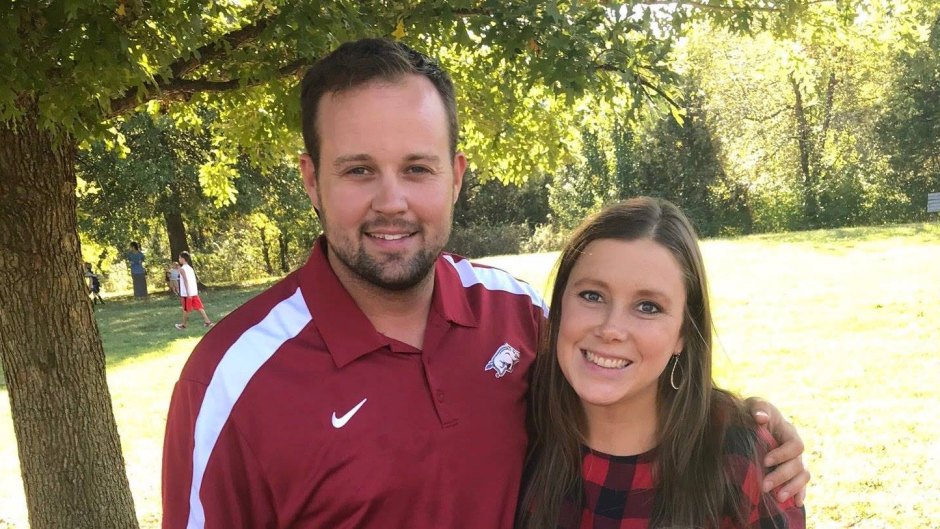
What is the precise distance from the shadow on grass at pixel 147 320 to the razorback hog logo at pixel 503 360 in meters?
9.59

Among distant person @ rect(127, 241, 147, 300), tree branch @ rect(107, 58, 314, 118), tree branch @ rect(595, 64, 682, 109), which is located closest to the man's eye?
tree branch @ rect(595, 64, 682, 109)

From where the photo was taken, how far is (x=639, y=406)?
2248mm

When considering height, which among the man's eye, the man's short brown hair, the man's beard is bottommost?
the man's eye

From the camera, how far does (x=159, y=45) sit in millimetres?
2928

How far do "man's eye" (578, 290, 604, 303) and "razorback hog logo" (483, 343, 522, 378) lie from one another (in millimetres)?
290

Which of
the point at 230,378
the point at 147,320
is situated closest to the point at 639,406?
the point at 230,378

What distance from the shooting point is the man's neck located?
2.11 m

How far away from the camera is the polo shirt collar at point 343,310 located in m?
1.98

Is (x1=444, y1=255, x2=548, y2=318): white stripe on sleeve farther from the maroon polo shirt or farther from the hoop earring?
the hoop earring

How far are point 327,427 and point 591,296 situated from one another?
32.6 inches

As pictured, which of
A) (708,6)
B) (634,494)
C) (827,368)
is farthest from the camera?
(827,368)

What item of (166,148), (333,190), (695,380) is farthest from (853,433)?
(166,148)

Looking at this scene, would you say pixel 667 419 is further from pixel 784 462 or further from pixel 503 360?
pixel 503 360

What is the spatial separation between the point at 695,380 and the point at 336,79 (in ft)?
4.41
